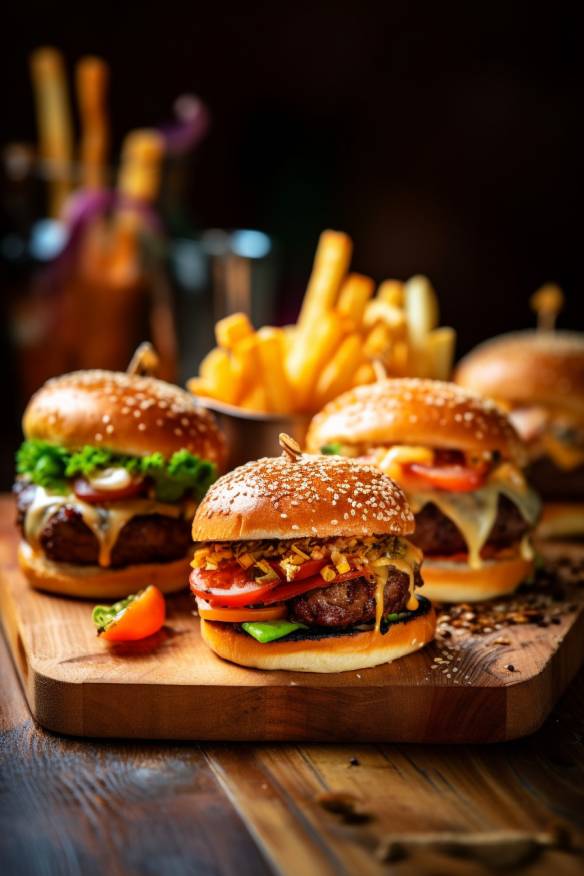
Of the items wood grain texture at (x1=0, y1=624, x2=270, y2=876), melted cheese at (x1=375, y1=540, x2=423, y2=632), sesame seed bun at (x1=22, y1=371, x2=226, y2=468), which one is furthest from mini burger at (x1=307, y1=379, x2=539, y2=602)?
wood grain texture at (x1=0, y1=624, x2=270, y2=876)

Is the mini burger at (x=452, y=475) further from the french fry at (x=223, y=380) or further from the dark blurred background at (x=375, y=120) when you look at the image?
the dark blurred background at (x=375, y=120)

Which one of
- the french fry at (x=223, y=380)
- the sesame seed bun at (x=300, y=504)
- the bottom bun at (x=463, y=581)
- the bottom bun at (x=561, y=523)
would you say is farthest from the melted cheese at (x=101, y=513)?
the bottom bun at (x=561, y=523)

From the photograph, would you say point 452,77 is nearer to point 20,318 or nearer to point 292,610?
point 20,318

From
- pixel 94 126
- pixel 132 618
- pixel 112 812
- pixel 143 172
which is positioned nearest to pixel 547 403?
pixel 143 172

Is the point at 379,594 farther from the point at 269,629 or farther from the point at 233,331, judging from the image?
the point at 233,331

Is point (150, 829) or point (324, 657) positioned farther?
point (324, 657)

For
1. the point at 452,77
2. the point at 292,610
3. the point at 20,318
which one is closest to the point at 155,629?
the point at 292,610
